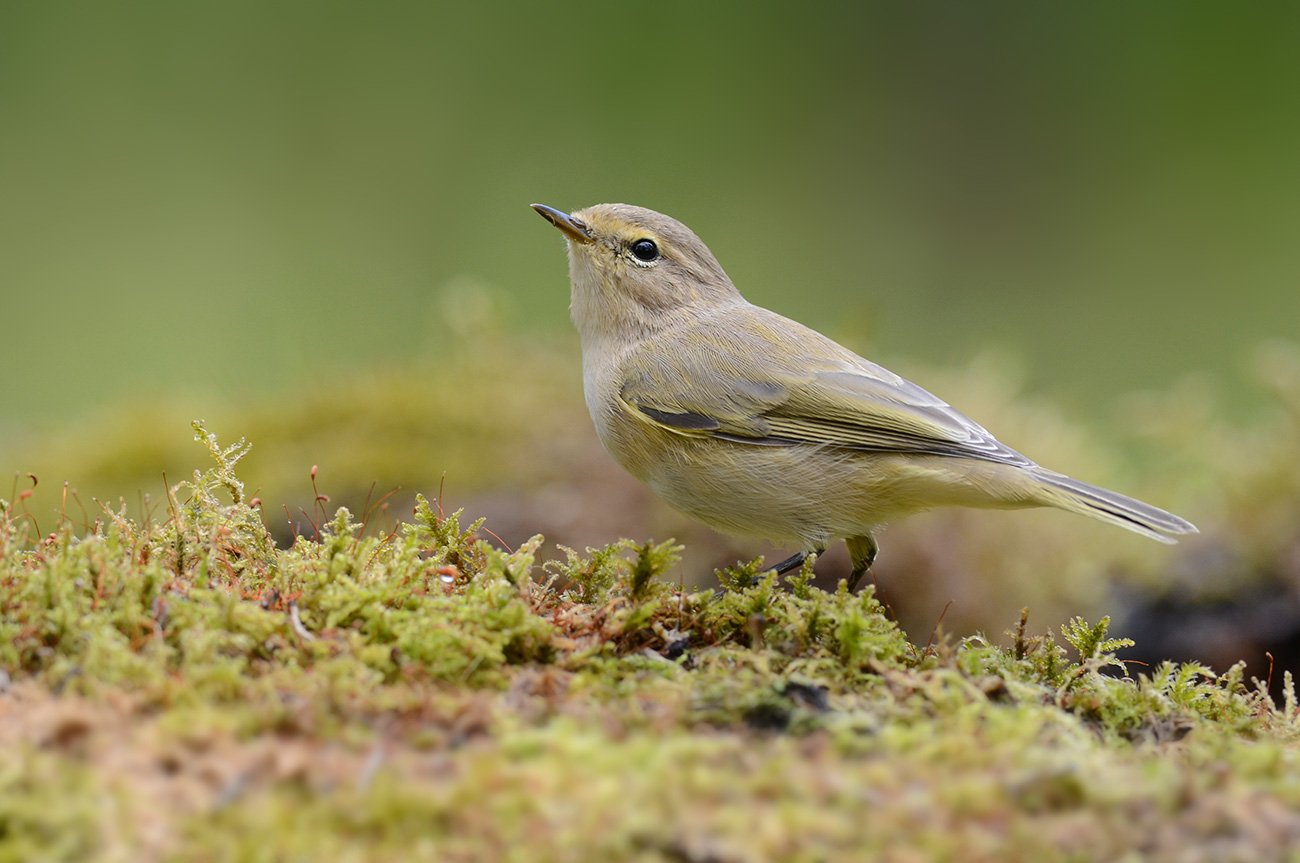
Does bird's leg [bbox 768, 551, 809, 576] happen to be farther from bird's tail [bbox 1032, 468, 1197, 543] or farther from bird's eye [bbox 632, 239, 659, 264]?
bird's eye [bbox 632, 239, 659, 264]

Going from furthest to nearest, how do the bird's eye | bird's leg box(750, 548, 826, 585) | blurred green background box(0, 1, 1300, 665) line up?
blurred green background box(0, 1, 1300, 665) → the bird's eye → bird's leg box(750, 548, 826, 585)

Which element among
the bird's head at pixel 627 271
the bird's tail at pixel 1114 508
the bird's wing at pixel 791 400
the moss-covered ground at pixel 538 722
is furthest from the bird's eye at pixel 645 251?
the moss-covered ground at pixel 538 722

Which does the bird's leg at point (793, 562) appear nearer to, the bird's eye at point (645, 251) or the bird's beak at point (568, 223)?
the bird's eye at point (645, 251)

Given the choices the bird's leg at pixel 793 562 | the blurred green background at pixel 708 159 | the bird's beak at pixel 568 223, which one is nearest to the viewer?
the bird's leg at pixel 793 562

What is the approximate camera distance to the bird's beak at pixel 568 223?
529 cm

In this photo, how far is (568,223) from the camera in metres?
5.33

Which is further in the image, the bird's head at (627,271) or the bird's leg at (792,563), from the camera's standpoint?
the bird's head at (627,271)

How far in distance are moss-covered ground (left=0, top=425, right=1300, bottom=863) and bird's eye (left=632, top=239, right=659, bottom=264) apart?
2267mm

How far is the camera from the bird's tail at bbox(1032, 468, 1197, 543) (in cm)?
413

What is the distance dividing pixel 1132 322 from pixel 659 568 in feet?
34.9

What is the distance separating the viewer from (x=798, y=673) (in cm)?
290

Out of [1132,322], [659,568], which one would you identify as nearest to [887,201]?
[1132,322]

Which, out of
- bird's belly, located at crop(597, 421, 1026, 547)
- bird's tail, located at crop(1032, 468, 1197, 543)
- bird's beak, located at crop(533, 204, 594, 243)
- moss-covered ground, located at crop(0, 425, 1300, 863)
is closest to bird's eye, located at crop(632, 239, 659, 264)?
bird's beak, located at crop(533, 204, 594, 243)

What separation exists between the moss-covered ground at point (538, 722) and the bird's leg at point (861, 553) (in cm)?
124
